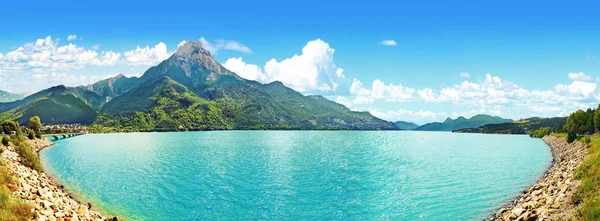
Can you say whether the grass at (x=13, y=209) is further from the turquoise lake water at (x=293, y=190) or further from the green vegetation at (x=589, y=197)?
the green vegetation at (x=589, y=197)

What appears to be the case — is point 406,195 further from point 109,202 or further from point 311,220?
point 109,202

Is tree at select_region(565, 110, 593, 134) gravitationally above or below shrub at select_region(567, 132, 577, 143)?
above

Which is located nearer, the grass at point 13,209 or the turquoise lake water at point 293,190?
the grass at point 13,209

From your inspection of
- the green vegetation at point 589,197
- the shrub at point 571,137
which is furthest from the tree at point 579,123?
the green vegetation at point 589,197

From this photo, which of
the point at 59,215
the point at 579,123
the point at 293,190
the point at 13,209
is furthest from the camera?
the point at 579,123

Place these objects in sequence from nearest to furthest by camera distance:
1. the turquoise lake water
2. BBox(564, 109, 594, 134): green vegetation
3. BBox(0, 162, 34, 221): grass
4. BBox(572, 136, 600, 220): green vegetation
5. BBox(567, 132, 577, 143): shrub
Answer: BBox(0, 162, 34, 221): grass, BBox(572, 136, 600, 220): green vegetation, the turquoise lake water, BBox(567, 132, 577, 143): shrub, BBox(564, 109, 594, 134): green vegetation

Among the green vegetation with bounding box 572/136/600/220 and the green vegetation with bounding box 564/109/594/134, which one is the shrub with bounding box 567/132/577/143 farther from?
the green vegetation with bounding box 572/136/600/220

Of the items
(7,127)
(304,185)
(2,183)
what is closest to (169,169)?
(304,185)

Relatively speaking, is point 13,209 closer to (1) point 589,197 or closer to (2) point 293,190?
(2) point 293,190

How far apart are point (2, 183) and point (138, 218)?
1389cm

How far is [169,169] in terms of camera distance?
290 ft

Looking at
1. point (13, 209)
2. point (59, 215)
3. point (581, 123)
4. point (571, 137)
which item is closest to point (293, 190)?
point (59, 215)

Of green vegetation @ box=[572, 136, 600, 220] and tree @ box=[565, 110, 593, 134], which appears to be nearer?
green vegetation @ box=[572, 136, 600, 220]

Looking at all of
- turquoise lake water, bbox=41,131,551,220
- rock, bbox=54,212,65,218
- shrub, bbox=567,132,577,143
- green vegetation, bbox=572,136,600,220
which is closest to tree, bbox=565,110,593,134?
shrub, bbox=567,132,577,143
